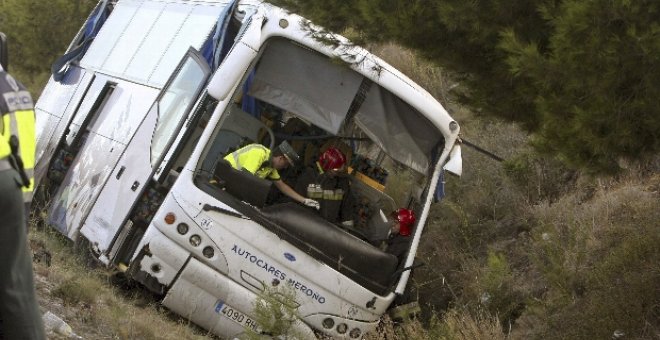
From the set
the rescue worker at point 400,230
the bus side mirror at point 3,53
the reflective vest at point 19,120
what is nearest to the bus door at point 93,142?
the rescue worker at point 400,230

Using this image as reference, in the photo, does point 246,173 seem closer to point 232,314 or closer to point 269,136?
point 232,314

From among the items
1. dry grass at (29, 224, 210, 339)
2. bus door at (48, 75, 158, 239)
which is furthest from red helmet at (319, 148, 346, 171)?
dry grass at (29, 224, 210, 339)

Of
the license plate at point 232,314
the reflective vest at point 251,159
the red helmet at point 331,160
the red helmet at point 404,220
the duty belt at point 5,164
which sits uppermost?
the red helmet at point 331,160

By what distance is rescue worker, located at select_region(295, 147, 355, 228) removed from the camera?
1010 centimetres

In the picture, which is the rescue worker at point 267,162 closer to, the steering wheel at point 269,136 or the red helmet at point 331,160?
the red helmet at point 331,160

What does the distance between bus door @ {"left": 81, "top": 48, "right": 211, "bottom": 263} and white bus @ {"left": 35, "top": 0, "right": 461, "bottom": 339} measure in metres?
0.02

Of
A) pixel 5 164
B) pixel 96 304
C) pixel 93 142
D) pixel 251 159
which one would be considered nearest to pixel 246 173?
pixel 251 159

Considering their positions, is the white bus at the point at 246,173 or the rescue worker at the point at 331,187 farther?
the rescue worker at the point at 331,187

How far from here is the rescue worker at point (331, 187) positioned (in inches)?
398

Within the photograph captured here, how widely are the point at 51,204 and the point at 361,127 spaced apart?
4168 mm

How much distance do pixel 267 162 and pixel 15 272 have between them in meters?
5.86

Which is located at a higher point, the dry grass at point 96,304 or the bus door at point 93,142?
the bus door at point 93,142

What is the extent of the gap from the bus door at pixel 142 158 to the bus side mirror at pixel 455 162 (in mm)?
2392

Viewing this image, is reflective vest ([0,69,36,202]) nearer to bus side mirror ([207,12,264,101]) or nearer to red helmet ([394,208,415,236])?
bus side mirror ([207,12,264,101])
